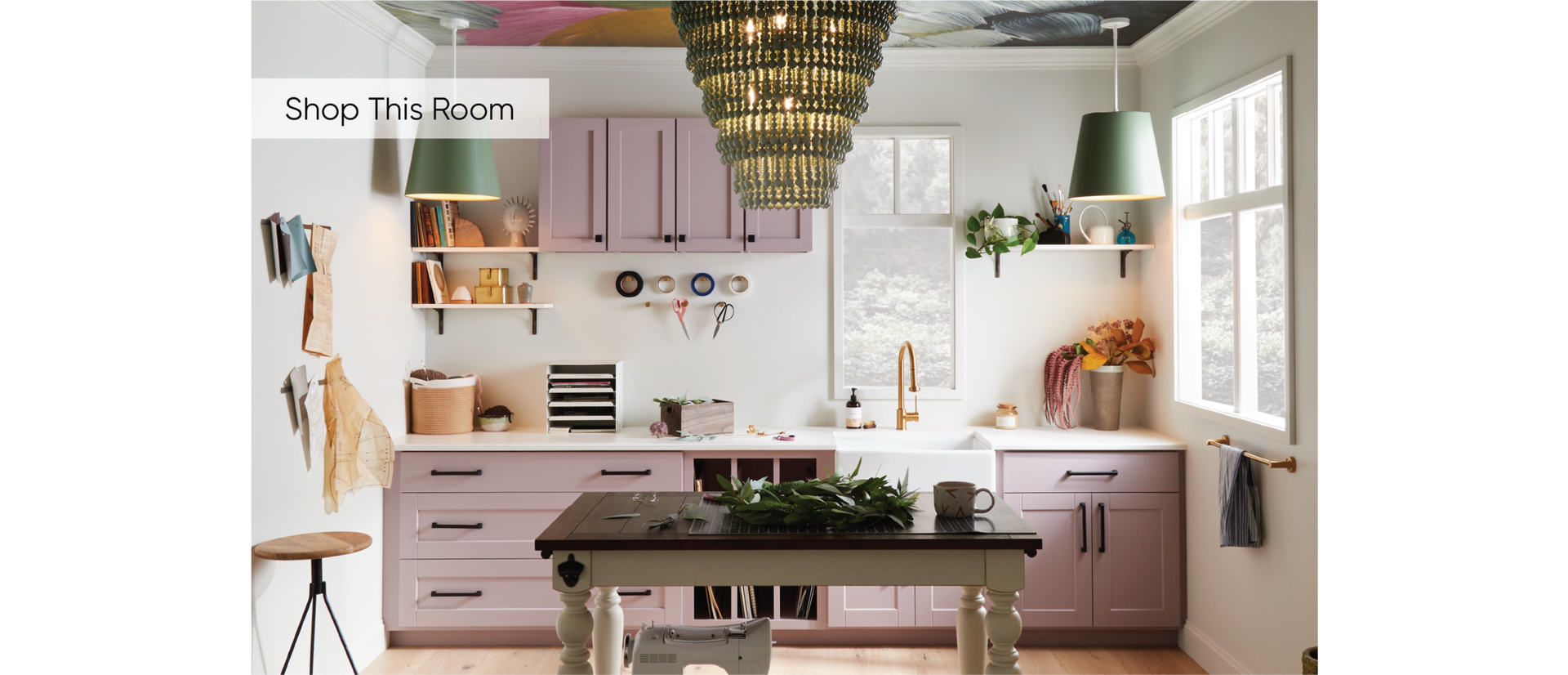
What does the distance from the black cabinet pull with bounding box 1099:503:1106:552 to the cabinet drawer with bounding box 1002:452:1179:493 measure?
67 mm

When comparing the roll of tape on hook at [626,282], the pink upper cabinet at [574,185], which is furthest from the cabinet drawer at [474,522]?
the pink upper cabinet at [574,185]

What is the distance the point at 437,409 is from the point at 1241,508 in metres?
3.13

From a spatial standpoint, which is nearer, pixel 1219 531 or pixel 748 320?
pixel 1219 531

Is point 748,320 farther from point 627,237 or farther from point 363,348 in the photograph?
point 363,348

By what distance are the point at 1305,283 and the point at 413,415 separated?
11.2ft

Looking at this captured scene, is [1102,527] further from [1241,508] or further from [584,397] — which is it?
[584,397]

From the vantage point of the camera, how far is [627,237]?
3.96m

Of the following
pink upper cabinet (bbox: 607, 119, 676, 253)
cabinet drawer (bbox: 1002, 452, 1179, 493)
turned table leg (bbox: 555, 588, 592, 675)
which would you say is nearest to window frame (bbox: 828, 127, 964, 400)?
cabinet drawer (bbox: 1002, 452, 1179, 493)

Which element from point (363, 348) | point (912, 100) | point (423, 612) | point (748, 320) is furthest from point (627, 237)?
point (423, 612)

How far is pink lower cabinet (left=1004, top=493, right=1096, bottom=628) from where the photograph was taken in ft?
12.0

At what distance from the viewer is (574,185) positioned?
3939mm

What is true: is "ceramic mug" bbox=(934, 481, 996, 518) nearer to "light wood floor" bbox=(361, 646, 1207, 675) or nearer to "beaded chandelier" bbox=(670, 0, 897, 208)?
"beaded chandelier" bbox=(670, 0, 897, 208)

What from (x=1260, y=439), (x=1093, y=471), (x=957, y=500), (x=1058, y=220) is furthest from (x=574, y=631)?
(x=1058, y=220)
